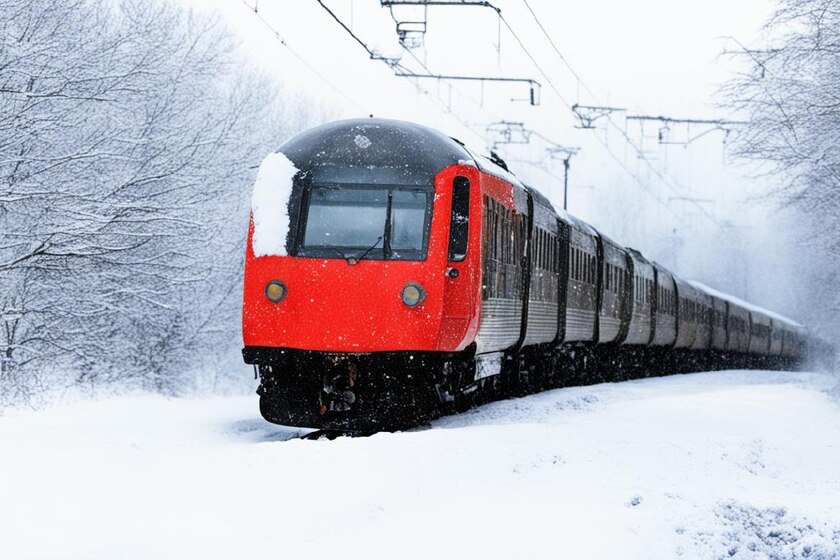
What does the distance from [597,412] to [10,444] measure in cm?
694

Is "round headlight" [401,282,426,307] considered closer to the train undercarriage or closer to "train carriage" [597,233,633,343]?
the train undercarriage

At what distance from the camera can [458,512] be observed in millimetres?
6371

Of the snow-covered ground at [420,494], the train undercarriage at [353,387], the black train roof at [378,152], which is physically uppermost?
the black train roof at [378,152]

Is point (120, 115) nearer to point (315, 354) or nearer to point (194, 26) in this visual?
point (194, 26)

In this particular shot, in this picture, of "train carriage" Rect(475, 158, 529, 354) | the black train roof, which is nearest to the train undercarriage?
"train carriage" Rect(475, 158, 529, 354)

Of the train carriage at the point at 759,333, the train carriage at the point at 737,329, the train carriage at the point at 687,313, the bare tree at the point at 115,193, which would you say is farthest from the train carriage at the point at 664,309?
the train carriage at the point at 759,333

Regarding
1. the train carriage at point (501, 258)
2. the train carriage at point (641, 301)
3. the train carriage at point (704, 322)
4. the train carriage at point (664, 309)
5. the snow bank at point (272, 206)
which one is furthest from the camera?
the train carriage at point (704, 322)

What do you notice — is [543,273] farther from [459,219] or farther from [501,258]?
[459,219]

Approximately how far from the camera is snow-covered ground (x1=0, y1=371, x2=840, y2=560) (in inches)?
221

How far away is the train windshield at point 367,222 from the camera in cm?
1117

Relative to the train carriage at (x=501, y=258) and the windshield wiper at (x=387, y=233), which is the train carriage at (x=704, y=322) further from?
the windshield wiper at (x=387, y=233)

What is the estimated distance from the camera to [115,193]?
1745 cm

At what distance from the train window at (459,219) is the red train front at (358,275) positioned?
12 millimetres

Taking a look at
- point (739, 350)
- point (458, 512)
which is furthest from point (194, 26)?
point (739, 350)
